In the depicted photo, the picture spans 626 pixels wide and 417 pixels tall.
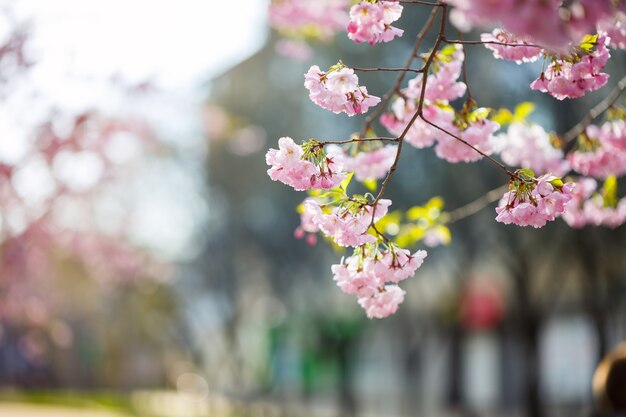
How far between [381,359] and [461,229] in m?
15.3

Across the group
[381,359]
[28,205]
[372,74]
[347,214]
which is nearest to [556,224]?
[372,74]

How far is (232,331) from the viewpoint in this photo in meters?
24.4

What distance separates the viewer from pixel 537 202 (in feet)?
9.46

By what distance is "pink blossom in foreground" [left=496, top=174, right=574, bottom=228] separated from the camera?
287 centimetres

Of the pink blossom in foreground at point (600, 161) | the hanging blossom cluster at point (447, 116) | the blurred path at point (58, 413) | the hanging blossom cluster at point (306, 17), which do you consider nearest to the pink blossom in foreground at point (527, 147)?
the pink blossom in foreground at point (600, 161)

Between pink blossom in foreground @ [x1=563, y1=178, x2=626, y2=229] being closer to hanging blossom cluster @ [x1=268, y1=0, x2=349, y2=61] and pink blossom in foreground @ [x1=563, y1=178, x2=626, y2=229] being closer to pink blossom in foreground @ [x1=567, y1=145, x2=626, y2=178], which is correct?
pink blossom in foreground @ [x1=567, y1=145, x2=626, y2=178]

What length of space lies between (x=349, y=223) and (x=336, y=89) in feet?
1.64

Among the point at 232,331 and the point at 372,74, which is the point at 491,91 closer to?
the point at 372,74

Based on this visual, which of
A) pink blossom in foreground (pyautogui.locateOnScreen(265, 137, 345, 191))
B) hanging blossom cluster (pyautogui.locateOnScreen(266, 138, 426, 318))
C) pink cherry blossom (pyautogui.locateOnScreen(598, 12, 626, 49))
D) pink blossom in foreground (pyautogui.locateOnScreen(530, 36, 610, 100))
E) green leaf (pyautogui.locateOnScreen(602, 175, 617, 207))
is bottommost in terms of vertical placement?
green leaf (pyautogui.locateOnScreen(602, 175, 617, 207))

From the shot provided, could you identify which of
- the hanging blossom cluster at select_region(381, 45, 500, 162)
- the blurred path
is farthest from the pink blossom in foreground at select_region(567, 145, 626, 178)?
the blurred path

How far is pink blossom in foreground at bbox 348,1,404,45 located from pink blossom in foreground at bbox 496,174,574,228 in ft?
2.51

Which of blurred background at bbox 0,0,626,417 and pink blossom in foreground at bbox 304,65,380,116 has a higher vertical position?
pink blossom in foreground at bbox 304,65,380,116

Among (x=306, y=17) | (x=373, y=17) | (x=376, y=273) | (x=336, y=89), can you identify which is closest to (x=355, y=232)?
(x=376, y=273)

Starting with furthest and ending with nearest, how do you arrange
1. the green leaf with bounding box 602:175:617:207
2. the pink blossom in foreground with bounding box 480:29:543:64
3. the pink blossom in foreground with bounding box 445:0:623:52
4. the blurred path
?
the blurred path
the green leaf with bounding box 602:175:617:207
the pink blossom in foreground with bounding box 480:29:543:64
the pink blossom in foreground with bounding box 445:0:623:52
